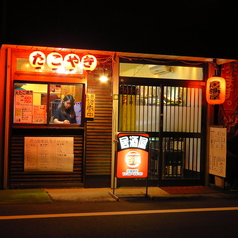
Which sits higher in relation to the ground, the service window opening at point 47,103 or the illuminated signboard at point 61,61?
the illuminated signboard at point 61,61

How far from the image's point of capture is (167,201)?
9156mm

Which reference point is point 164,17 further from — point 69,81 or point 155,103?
point 69,81

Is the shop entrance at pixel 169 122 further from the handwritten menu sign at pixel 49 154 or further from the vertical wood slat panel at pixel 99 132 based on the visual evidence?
the handwritten menu sign at pixel 49 154

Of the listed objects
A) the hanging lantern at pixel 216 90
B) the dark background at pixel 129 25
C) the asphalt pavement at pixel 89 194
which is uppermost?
the dark background at pixel 129 25

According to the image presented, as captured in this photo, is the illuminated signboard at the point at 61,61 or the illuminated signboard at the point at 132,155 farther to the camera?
the illuminated signboard at the point at 61,61

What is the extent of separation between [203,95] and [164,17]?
8.71 feet

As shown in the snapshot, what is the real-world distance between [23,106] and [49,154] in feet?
4.97

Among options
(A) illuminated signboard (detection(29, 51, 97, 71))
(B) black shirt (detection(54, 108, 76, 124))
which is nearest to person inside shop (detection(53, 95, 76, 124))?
(B) black shirt (detection(54, 108, 76, 124))

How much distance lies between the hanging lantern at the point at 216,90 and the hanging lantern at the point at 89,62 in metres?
3.47

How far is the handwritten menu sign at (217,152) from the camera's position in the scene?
10.4 m

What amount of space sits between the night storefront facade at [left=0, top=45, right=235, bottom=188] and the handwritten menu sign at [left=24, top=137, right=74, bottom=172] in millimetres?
27

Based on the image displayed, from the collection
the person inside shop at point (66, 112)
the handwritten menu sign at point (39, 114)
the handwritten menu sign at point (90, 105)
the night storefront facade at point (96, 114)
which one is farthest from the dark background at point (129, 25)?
the handwritten menu sign at point (39, 114)

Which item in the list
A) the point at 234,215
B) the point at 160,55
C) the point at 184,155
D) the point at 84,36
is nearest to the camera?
the point at 234,215

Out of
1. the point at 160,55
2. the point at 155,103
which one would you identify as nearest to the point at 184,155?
the point at 155,103
